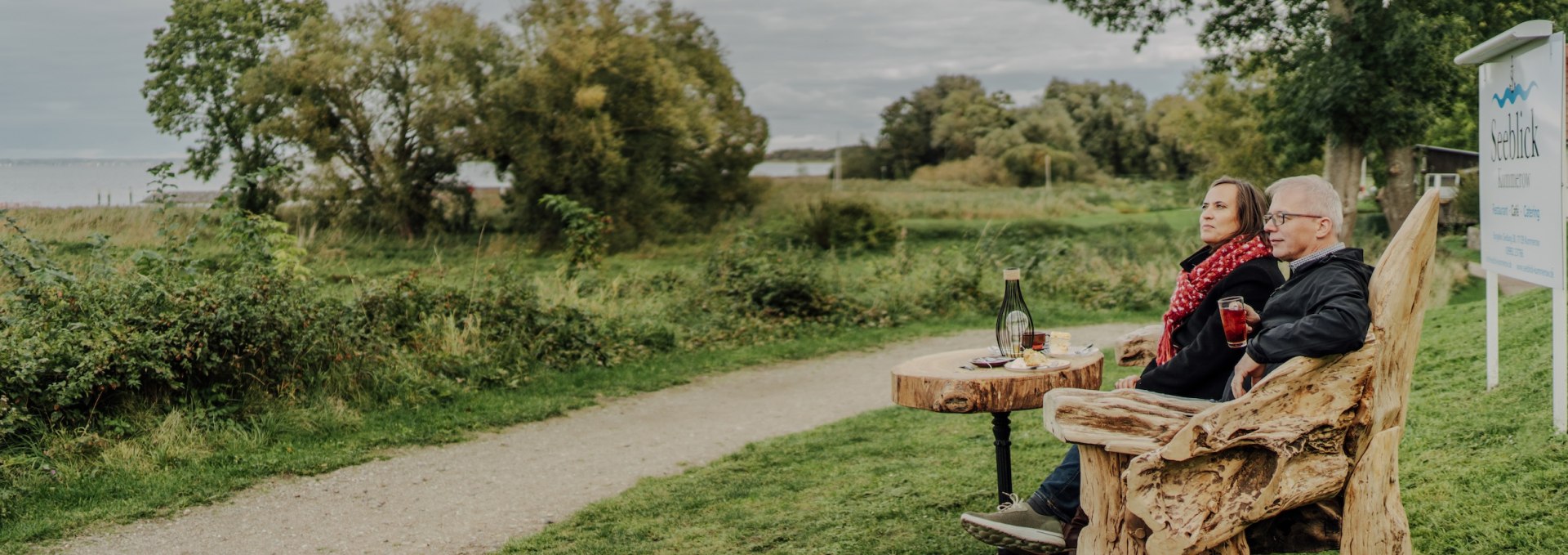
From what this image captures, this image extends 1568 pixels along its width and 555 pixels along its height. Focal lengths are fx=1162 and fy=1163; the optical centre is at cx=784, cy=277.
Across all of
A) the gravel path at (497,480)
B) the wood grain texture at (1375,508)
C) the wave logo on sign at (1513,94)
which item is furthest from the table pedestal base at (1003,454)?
the wave logo on sign at (1513,94)

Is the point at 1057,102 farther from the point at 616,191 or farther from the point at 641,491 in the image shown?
the point at 641,491

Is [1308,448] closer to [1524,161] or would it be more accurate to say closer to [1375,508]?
[1375,508]

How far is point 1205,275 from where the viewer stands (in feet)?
12.7

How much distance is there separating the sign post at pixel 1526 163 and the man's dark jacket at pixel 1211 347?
1.94 m

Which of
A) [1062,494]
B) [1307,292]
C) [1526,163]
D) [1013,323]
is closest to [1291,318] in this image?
[1307,292]

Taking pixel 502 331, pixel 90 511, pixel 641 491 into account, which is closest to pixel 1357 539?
pixel 641 491

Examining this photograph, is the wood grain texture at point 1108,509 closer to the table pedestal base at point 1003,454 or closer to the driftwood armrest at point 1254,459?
the driftwood armrest at point 1254,459

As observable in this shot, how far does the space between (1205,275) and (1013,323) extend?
2.76 ft

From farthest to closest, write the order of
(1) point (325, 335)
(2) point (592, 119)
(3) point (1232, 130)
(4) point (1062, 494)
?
(3) point (1232, 130)
(2) point (592, 119)
(1) point (325, 335)
(4) point (1062, 494)

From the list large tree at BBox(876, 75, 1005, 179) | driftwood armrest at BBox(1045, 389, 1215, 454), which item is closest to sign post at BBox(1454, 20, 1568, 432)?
driftwood armrest at BBox(1045, 389, 1215, 454)

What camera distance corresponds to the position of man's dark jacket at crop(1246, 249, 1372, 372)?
113 inches

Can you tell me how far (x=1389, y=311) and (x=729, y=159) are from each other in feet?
79.3

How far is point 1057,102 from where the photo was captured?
55.4 metres

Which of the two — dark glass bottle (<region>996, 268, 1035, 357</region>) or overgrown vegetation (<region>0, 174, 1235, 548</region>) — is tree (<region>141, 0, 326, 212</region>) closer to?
overgrown vegetation (<region>0, 174, 1235, 548</region>)
